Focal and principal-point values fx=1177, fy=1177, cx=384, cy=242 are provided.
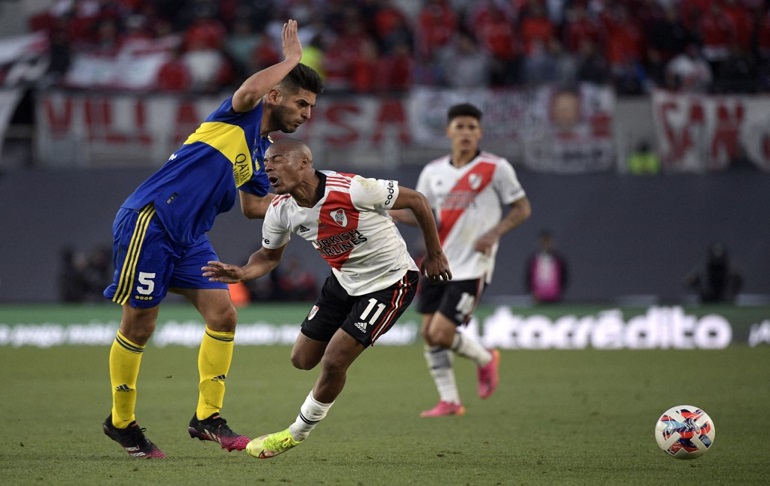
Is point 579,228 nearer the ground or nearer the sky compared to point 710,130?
nearer the ground

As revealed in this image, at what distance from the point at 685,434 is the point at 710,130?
43.4 feet

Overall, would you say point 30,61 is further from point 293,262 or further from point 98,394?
point 98,394

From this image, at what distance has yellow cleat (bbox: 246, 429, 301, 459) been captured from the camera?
729 centimetres

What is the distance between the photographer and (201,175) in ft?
23.8

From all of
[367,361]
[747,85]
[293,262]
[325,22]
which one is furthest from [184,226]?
[325,22]

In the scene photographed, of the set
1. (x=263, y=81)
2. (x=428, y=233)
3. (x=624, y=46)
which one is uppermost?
(x=624, y=46)

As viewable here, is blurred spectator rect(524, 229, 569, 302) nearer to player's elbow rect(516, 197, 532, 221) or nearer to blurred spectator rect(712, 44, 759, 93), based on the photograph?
blurred spectator rect(712, 44, 759, 93)

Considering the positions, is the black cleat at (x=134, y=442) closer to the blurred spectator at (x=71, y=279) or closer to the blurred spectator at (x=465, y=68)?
the blurred spectator at (x=71, y=279)

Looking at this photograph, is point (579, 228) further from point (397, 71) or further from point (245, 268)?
point (245, 268)

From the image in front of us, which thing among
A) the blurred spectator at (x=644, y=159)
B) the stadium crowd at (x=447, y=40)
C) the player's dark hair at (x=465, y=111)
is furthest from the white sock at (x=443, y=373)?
the stadium crowd at (x=447, y=40)

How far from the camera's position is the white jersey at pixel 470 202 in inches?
424

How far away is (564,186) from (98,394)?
11.8 meters

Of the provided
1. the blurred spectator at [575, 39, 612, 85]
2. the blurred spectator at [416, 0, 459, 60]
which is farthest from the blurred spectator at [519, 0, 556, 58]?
the blurred spectator at [416, 0, 459, 60]

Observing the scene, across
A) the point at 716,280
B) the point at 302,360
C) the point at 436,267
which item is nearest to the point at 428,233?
the point at 436,267
